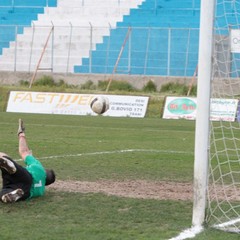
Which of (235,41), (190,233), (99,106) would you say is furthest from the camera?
(99,106)

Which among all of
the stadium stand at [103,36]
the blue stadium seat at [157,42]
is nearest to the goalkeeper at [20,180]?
the blue stadium seat at [157,42]

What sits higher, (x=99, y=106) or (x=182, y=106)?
(x=99, y=106)

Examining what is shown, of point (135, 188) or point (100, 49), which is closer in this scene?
point (135, 188)

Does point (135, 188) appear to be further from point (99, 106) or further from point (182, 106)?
point (182, 106)

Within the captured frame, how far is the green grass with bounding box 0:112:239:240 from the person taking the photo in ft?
24.8

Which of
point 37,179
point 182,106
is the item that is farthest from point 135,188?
point 182,106

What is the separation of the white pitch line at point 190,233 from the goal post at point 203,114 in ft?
0.44

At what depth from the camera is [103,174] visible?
38.5ft

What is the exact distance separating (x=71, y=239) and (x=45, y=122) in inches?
674

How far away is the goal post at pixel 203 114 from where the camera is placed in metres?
7.80

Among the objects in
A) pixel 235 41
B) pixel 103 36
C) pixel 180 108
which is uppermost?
pixel 235 41

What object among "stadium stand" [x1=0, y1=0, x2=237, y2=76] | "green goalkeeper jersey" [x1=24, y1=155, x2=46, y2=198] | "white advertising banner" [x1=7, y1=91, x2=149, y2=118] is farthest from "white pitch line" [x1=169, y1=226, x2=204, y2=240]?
"stadium stand" [x1=0, y1=0, x2=237, y2=76]

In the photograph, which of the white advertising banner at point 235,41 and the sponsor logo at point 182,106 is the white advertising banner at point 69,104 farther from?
the white advertising banner at point 235,41

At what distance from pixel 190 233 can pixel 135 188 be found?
2.95 m
